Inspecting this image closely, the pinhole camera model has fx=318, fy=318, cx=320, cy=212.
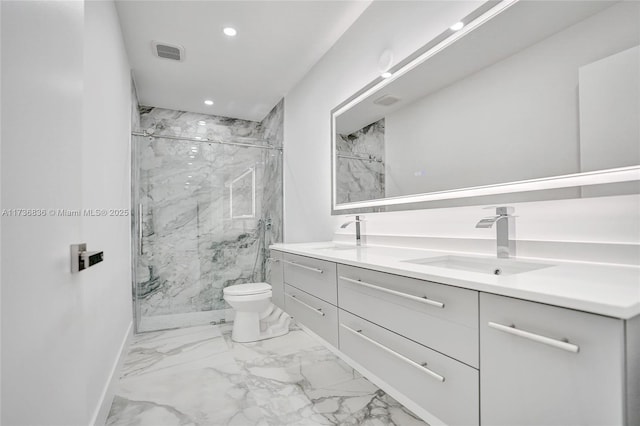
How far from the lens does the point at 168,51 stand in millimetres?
2662

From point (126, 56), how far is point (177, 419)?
274cm

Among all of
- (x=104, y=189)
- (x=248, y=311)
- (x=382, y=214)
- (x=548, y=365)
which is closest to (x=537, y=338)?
(x=548, y=365)

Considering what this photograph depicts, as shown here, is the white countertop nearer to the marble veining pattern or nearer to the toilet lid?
the marble veining pattern

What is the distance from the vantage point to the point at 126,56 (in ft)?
8.73

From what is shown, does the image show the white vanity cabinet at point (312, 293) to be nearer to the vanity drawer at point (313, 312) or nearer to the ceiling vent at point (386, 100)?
the vanity drawer at point (313, 312)

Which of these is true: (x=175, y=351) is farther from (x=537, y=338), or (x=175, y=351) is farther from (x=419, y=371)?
(x=537, y=338)

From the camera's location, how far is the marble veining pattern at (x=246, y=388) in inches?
67.0

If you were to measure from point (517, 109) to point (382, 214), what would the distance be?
38.7 inches

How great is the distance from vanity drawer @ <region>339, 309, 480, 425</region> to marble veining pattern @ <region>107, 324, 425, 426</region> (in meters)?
0.62

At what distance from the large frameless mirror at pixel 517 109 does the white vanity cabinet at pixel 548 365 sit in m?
0.63

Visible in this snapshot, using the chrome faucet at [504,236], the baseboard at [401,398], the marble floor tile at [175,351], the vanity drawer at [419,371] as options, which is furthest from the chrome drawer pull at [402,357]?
the marble floor tile at [175,351]

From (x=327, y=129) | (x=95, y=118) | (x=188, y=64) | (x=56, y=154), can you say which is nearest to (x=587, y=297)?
(x=56, y=154)

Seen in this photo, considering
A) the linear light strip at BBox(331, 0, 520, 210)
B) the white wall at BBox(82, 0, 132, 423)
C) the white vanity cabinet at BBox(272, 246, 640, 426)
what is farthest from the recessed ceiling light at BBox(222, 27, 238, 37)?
the white vanity cabinet at BBox(272, 246, 640, 426)

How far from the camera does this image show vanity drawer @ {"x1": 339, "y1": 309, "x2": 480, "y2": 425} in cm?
85
